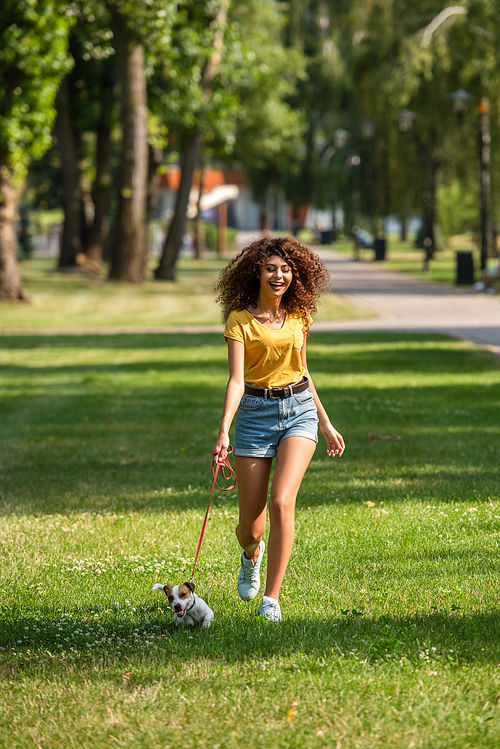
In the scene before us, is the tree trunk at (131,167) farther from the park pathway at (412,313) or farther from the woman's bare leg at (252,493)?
the woman's bare leg at (252,493)

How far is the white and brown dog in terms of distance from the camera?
443 centimetres

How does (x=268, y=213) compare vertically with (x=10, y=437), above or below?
above

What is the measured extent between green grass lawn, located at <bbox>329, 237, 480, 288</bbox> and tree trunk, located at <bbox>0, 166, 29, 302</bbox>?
46.1ft

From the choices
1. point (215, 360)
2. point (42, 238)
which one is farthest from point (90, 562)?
→ point (42, 238)

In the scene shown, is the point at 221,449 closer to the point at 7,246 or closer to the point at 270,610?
the point at 270,610

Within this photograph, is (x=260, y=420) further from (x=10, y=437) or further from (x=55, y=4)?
(x=55, y=4)

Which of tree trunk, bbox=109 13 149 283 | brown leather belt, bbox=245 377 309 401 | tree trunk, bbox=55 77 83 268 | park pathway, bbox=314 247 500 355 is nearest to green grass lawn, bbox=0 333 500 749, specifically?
brown leather belt, bbox=245 377 309 401

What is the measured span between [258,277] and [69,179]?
99.5ft

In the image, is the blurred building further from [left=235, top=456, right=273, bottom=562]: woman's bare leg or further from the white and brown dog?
the white and brown dog

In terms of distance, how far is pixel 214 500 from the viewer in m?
7.18

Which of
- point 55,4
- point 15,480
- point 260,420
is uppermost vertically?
point 55,4

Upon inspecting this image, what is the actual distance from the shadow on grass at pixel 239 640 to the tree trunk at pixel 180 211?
90.5ft

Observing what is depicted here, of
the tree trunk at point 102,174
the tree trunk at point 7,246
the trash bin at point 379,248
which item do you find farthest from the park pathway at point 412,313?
the trash bin at point 379,248

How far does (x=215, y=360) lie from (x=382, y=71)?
20.9 meters
